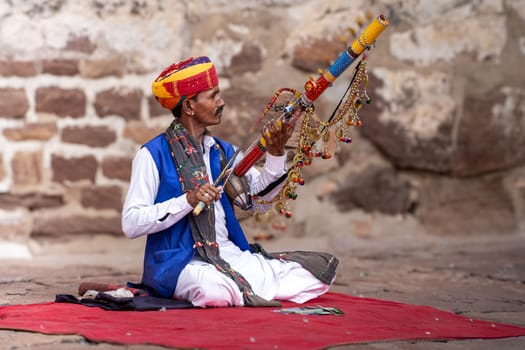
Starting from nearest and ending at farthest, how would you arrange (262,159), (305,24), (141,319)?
1. (141,319)
2. (262,159)
3. (305,24)

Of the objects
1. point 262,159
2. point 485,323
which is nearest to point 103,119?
point 262,159

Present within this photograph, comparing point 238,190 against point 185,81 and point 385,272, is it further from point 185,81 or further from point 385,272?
point 385,272

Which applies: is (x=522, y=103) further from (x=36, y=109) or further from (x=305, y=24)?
(x=36, y=109)

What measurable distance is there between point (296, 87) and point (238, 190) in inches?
77.7

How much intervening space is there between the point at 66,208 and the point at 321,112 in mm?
1636

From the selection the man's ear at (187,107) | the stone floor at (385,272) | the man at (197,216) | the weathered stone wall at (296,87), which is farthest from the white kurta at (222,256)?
the weathered stone wall at (296,87)

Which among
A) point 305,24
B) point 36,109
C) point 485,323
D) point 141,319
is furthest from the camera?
point 305,24

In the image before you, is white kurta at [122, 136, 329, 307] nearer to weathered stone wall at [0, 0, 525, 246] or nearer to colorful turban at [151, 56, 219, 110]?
colorful turban at [151, 56, 219, 110]

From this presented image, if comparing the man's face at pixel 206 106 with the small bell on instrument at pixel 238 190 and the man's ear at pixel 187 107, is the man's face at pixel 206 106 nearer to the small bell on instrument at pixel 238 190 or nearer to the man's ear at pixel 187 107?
the man's ear at pixel 187 107

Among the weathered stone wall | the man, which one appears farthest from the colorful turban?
the weathered stone wall

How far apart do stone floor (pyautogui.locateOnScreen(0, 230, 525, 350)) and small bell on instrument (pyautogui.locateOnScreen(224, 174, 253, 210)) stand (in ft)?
2.35

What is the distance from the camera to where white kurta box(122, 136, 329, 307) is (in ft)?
10.6

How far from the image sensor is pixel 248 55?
5.31 m

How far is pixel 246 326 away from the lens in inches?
111
